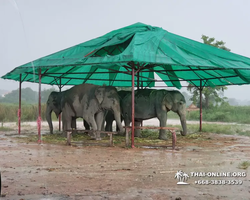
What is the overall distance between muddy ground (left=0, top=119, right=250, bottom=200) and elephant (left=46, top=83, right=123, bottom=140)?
214 centimetres

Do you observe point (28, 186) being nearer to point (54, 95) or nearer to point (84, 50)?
point (84, 50)

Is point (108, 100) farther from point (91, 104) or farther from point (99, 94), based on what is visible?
point (91, 104)

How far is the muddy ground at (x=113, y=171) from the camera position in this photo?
17.5 ft

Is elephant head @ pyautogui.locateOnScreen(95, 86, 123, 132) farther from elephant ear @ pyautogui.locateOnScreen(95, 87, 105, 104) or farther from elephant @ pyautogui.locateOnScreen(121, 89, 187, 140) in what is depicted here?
elephant @ pyautogui.locateOnScreen(121, 89, 187, 140)

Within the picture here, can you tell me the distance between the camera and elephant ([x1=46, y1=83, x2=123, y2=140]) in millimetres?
12555

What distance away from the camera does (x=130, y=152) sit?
9547 millimetres

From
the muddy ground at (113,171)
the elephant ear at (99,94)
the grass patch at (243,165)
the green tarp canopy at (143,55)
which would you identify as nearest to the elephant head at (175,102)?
the green tarp canopy at (143,55)

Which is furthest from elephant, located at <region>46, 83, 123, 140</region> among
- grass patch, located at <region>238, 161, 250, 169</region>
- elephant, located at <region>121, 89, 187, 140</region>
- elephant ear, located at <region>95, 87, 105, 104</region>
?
grass patch, located at <region>238, 161, 250, 169</region>

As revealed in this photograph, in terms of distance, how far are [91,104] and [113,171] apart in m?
6.04

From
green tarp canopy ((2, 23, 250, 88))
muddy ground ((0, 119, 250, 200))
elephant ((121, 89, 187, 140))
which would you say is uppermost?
green tarp canopy ((2, 23, 250, 88))

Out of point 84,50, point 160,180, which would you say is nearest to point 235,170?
point 160,180

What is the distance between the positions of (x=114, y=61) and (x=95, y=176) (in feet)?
14.6

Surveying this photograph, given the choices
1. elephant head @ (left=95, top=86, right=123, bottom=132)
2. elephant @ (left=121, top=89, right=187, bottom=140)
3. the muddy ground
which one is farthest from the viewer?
elephant @ (left=121, top=89, right=187, bottom=140)

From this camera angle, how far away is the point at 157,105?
13.4m
